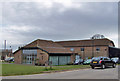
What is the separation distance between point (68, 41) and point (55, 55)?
27.0m

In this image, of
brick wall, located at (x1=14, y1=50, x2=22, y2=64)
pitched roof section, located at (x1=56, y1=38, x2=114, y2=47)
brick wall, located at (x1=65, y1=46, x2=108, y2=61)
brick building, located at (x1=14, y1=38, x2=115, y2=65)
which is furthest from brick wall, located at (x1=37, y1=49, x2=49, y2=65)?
pitched roof section, located at (x1=56, y1=38, x2=114, y2=47)

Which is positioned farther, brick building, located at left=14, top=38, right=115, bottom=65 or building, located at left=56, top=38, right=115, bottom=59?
building, located at left=56, top=38, right=115, bottom=59

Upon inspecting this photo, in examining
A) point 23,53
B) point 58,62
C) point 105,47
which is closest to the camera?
point 58,62

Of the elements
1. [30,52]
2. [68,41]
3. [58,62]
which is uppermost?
[68,41]

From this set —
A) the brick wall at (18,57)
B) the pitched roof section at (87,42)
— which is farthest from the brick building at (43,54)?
the pitched roof section at (87,42)

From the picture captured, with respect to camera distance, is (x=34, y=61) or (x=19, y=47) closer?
(x=34, y=61)

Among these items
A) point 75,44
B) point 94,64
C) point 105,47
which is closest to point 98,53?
point 105,47

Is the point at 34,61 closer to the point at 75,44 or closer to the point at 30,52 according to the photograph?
the point at 30,52

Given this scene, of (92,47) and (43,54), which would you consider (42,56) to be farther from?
(92,47)

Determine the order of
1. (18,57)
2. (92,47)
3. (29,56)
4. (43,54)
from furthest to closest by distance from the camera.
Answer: (92,47)
(18,57)
(29,56)
(43,54)

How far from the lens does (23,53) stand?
4522cm

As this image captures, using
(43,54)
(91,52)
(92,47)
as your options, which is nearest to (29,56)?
(43,54)

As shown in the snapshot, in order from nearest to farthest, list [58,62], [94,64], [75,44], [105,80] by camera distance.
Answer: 1. [105,80]
2. [94,64]
3. [58,62]
4. [75,44]

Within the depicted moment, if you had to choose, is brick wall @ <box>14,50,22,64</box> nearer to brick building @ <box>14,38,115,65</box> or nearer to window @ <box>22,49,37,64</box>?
brick building @ <box>14,38,115,65</box>
